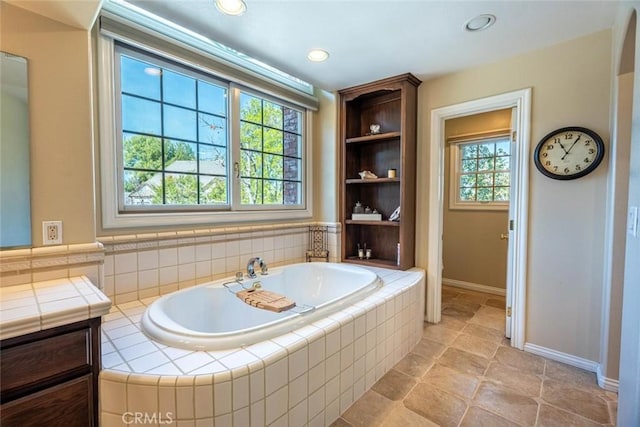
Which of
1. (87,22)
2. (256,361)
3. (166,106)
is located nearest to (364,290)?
(256,361)

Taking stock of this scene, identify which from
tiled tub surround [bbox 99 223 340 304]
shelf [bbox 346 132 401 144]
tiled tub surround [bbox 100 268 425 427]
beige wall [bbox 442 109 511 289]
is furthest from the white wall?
beige wall [bbox 442 109 511 289]

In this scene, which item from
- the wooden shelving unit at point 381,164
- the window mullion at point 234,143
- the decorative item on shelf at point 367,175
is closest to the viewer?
the window mullion at point 234,143

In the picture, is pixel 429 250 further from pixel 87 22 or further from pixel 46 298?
pixel 87 22

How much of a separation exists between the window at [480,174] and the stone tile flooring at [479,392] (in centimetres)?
184

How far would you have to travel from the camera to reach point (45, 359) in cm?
97

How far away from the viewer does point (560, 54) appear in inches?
82.2

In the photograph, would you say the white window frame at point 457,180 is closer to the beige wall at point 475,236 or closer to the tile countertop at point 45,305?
the beige wall at point 475,236

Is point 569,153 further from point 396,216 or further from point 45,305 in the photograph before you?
point 45,305

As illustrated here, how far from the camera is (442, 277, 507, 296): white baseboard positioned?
362 cm

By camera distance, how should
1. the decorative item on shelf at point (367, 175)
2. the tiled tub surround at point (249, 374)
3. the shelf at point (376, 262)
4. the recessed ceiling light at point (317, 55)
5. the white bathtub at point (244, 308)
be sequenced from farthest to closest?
the decorative item on shelf at point (367, 175)
the shelf at point (376, 262)
the recessed ceiling light at point (317, 55)
the white bathtub at point (244, 308)
the tiled tub surround at point (249, 374)

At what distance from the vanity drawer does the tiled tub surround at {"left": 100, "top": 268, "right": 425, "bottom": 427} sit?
4.6 inches

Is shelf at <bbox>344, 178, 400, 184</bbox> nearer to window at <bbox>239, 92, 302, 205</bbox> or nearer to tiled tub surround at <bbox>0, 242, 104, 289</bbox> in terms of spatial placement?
window at <bbox>239, 92, 302, 205</bbox>

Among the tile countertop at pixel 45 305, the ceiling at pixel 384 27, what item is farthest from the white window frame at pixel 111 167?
the tile countertop at pixel 45 305

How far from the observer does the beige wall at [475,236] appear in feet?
11.6
